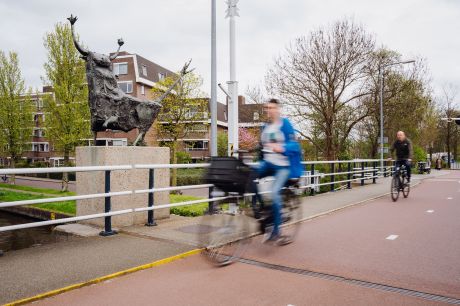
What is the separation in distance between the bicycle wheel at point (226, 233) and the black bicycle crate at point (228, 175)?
1.41 ft

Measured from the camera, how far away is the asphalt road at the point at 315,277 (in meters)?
3.84

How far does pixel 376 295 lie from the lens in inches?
155

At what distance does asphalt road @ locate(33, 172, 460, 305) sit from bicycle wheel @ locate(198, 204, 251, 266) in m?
0.15

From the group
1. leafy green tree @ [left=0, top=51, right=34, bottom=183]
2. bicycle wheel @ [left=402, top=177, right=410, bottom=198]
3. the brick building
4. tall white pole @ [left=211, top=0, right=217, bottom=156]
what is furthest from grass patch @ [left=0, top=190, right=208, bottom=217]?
the brick building

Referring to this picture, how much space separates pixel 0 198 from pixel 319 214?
799 inches

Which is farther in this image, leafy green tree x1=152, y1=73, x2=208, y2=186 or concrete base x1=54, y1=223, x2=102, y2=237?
leafy green tree x1=152, y1=73, x2=208, y2=186

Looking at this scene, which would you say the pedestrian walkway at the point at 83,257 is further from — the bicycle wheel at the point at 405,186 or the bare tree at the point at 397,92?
the bare tree at the point at 397,92

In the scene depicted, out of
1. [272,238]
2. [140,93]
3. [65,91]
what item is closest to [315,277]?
[272,238]

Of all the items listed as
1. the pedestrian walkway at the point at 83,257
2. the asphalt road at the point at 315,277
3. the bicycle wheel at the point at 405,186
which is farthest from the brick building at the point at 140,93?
the asphalt road at the point at 315,277

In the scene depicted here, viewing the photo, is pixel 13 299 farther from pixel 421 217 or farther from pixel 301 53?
pixel 301 53

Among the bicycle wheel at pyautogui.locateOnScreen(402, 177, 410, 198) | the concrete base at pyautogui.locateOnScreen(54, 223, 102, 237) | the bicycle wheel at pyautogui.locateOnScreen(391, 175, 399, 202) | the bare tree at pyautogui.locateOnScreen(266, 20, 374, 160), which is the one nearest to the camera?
the concrete base at pyautogui.locateOnScreen(54, 223, 102, 237)

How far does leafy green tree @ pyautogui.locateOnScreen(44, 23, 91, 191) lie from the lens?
2739 centimetres

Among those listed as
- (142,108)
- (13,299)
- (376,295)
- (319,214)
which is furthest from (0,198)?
(376,295)

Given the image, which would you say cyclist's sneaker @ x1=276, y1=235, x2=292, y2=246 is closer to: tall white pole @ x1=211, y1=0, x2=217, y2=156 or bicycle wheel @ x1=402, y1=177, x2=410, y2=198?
tall white pole @ x1=211, y1=0, x2=217, y2=156
